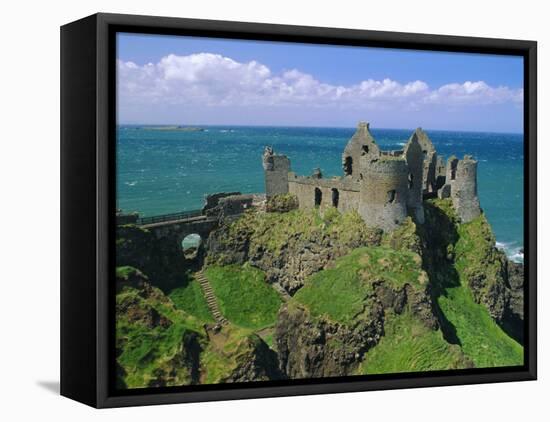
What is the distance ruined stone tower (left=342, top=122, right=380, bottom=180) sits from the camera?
17484 mm

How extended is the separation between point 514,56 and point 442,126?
3.96 feet

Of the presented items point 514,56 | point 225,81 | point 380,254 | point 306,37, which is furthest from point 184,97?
point 514,56

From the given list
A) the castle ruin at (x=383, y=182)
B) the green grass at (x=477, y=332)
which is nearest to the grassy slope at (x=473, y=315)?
the green grass at (x=477, y=332)

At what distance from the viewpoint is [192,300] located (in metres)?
16.4

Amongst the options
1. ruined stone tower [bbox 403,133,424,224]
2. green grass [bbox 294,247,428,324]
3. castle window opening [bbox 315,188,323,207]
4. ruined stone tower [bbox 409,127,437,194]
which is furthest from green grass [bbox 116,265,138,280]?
ruined stone tower [bbox 409,127,437,194]

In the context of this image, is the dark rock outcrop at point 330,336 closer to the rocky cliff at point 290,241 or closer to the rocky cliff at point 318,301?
the rocky cliff at point 318,301

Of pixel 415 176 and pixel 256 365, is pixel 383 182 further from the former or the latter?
pixel 256 365

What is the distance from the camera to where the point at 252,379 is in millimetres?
16703

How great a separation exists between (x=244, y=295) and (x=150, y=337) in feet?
4.13

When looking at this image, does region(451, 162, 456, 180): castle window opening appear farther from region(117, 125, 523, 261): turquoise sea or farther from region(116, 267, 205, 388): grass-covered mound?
region(116, 267, 205, 388): grass-covered mound

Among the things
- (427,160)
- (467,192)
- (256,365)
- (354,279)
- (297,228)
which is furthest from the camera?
(467,192)

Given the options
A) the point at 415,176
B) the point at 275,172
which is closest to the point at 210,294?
the point at 275,172

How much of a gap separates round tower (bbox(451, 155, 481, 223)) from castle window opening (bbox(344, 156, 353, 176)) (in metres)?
1.34

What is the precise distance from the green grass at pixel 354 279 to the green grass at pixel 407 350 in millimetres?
413
